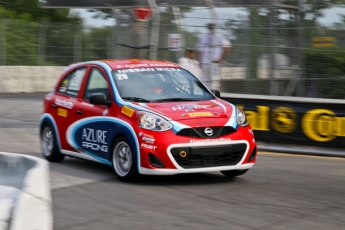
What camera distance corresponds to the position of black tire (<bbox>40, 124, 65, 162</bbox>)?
37.9 ft

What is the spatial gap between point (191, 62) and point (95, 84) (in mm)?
5239

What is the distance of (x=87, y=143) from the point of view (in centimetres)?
1052

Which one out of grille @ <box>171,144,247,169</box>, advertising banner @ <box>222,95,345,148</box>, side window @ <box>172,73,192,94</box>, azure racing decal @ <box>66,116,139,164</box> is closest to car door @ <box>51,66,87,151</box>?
azure racing decal @ <box>66,116,139,164</box>

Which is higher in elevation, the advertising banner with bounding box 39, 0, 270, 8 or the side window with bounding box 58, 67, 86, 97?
the advertising banner with bounding box 39, 0, 270, 8

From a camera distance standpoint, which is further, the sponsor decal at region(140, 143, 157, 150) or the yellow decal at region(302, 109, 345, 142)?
the yellow decal at region(302, 109, 345, 142)

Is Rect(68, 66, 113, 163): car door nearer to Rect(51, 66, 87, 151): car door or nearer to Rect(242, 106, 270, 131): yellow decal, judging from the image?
Rect(51, 66, 87, 151): car door

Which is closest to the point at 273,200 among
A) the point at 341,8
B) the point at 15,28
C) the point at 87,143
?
the point at 87,143

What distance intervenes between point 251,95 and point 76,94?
4.12 m

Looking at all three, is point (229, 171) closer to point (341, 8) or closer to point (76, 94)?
point (76, 94)

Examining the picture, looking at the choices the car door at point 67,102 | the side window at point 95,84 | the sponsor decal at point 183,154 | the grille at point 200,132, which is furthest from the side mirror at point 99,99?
the sponsor decal at point 183,154

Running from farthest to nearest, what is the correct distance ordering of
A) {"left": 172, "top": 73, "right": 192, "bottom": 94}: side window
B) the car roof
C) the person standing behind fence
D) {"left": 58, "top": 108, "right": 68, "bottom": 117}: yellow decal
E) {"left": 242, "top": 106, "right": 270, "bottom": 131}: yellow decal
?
the person standing behind fence
{"left": 242, "top": 106, "right": 270, "bottom": 131}: yellow decal
{"left": 58, "top": 108, "right": 68, "bottom": 117}: yellow decal
the car roof
{"left": 172, "top": 73, "right": 192, "bottom": 94}: side window

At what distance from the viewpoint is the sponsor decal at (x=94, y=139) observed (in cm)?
1005

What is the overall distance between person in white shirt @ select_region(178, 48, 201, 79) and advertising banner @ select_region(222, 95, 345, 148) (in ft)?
5.41

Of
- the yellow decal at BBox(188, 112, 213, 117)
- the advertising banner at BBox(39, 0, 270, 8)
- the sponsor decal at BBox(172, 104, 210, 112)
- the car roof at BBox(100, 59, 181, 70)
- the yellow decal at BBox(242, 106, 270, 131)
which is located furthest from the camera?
the advertising banner at BBox(39, 0, 270, 8)
